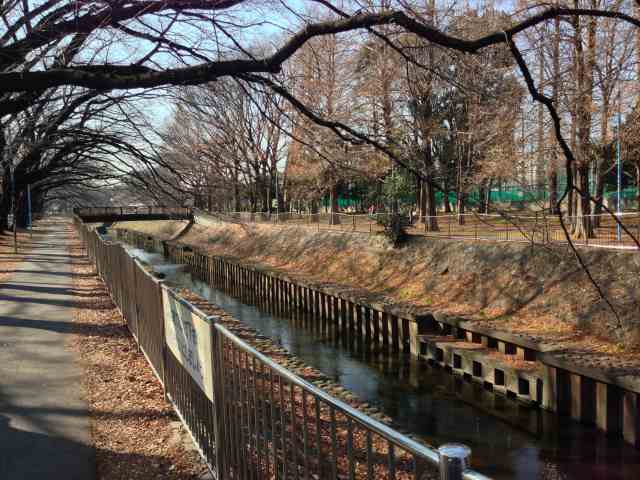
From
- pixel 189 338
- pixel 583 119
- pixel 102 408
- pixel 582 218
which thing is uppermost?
pixel 583 119

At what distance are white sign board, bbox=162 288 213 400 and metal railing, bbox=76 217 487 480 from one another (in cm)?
7

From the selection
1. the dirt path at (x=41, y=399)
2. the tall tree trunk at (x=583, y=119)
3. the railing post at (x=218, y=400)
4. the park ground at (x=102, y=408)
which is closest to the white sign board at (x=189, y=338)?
the railing post at (x=218, y=400)

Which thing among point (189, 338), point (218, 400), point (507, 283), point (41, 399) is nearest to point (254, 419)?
point (218, 400)

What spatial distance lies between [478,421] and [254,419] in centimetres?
782

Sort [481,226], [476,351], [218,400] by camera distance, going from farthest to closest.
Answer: [481,226] → [476,351] → [218,400]

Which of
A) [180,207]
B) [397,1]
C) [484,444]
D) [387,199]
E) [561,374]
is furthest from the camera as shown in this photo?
[387,199]

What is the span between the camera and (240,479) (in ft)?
11.8

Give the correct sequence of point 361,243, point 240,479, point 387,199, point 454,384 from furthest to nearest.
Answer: point 387,199, point 361,243, point 454,384, point 240,479

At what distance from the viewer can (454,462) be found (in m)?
1.55

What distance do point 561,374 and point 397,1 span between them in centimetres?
802

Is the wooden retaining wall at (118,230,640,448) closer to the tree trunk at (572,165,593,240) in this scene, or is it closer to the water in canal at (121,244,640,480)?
the water in canal at (121,244,640,480)

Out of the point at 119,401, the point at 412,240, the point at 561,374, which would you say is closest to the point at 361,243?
the point at 412,240

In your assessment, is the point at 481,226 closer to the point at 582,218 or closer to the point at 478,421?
the point at 582,218

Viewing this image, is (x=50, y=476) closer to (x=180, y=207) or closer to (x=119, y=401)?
(x=119, y=401)
